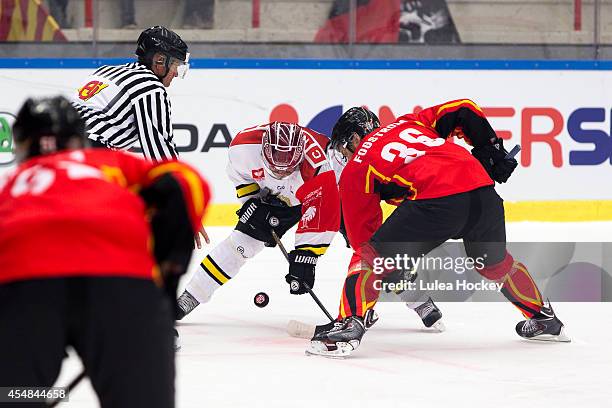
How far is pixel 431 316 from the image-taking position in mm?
4719

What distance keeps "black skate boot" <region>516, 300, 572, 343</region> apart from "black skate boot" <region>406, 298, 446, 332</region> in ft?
1.19

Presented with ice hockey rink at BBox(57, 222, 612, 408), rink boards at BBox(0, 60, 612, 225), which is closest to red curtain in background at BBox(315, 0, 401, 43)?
rink boards at BBox(0, 60, 612, 225)

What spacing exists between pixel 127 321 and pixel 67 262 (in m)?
0.12

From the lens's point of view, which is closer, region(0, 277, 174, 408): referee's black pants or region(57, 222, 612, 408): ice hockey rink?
region(0, 277, 174, 408): referee's black pants

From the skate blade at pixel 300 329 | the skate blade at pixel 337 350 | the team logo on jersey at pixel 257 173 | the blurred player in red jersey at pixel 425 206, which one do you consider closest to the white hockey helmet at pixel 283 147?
the team logo on jersey at pixel 257 173

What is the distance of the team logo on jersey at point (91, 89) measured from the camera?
453cm

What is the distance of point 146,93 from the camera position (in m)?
4.39

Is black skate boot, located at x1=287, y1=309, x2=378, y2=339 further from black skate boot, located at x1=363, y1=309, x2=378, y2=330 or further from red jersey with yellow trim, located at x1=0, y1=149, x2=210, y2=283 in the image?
red jersey with yellow trim, located at x1=0, y1=149, x2=210, y2=283

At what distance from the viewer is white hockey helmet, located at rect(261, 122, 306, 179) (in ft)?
15.3

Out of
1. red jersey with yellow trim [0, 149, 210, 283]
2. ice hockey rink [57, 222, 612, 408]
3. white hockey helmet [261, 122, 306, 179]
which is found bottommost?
ice hockey rink [57, 222, 612, 408]

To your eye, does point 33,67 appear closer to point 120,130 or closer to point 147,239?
point 120,130

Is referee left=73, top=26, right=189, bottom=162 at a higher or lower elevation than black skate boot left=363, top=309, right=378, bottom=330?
higher

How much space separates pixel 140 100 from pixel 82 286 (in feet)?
8.45

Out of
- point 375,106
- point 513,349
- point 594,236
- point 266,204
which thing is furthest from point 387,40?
point 513,349
